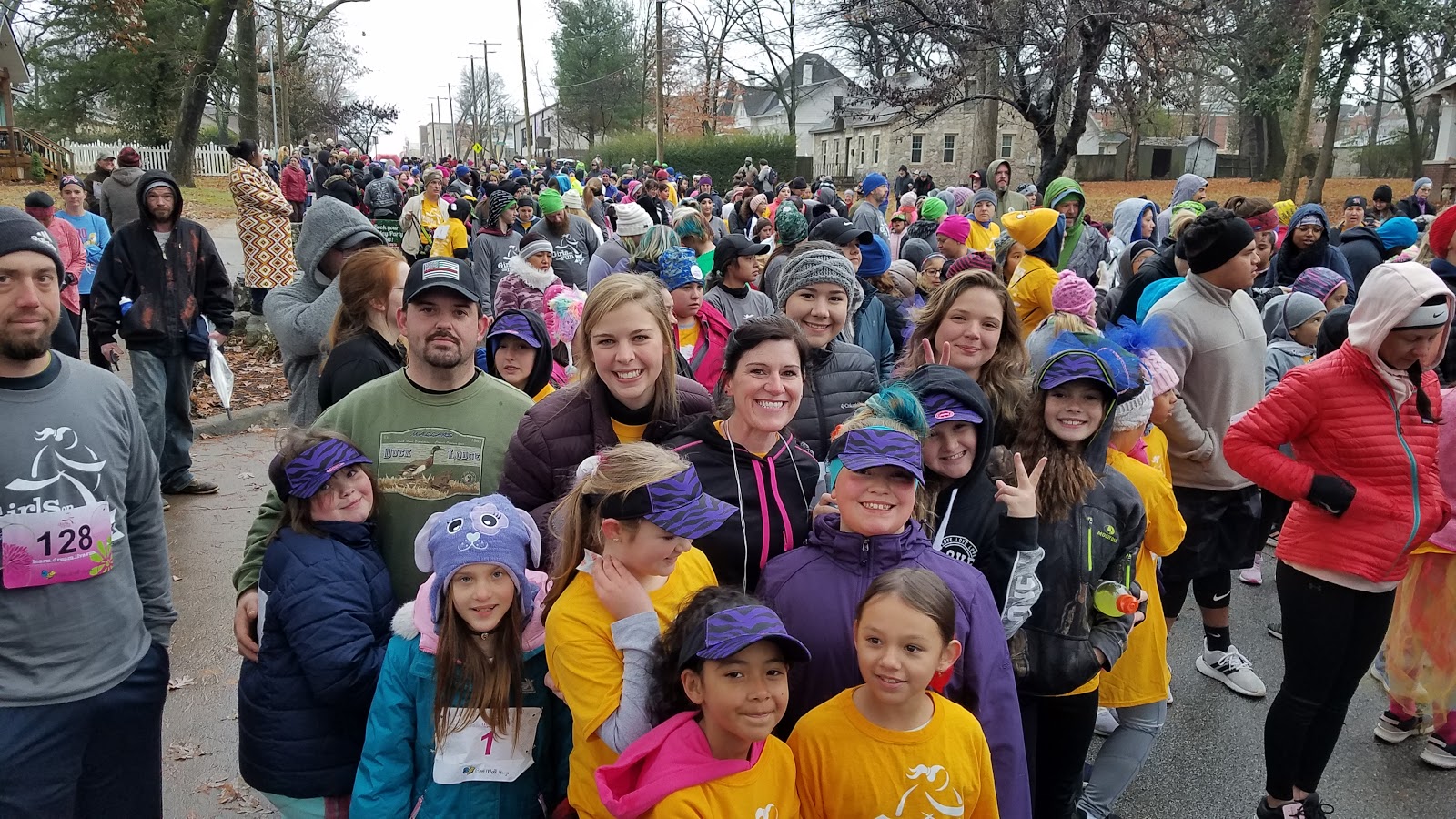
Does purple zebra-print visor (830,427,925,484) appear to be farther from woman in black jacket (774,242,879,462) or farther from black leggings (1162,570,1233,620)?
black leggings (1162,570,1233,620)

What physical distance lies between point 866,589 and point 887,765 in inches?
17.6

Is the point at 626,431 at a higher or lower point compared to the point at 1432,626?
higher

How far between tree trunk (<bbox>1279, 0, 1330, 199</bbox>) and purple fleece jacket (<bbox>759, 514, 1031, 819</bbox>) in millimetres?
23634

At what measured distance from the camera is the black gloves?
331 cm

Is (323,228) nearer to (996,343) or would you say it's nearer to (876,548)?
(996,343)

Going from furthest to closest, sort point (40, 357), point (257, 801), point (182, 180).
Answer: point (182, 180)
point (257, 801)
point (40, 357)

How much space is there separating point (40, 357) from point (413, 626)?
4.38 feet

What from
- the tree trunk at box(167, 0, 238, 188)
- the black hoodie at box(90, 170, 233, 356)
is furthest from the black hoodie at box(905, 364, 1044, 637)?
the tree trunk at box(167, 0, 238, 188)

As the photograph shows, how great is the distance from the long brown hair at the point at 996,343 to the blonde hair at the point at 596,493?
5.50 ft

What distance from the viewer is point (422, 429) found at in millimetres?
3123

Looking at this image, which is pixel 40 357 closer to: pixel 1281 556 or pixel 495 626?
pixel 495 626

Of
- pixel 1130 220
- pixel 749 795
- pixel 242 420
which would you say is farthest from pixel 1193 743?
pixel 242 420

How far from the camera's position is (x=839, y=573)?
258 centimetres

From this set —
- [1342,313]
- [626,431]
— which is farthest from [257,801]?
[1342,313]
